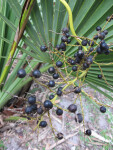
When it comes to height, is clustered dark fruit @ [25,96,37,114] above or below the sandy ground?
above

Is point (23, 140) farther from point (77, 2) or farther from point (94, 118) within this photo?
point (77, 2)

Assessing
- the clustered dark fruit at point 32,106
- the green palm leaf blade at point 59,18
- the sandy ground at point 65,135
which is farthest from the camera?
the sandy ground at point 65,135

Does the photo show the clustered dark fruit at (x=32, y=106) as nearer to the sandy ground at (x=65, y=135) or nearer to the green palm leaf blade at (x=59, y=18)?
the green palm leaf blade at (x=59, y=18)

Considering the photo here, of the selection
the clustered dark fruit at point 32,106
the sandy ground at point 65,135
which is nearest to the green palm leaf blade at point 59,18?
the clustered dark fruit at point 32,106

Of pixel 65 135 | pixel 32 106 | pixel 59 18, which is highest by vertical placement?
pixel 59 18

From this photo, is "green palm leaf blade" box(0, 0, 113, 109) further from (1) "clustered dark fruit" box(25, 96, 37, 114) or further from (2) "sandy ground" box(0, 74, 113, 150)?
(2) "sandy ground" box(0, 74, 113, 150)

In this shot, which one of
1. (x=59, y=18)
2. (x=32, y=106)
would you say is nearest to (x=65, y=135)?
(x=32, y=106)

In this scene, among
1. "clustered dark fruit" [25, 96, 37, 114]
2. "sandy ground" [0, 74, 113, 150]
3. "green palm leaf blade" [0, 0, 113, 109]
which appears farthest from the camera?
"sandy ground" [0, 74, 113, 150]

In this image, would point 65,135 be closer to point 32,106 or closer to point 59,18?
point 32,106

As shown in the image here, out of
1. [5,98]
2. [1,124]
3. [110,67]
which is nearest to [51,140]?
[1,124]

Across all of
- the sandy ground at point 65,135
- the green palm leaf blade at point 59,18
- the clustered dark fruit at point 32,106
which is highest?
the green palm leaf blade at point 59,18

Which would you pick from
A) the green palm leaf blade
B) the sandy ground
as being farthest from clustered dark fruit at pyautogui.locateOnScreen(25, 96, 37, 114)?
the sandy ground

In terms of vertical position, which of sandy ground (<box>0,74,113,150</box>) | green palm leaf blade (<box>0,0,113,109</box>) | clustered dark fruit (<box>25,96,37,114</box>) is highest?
green palm leaf blade (<box>0,0,113,109</box>)
